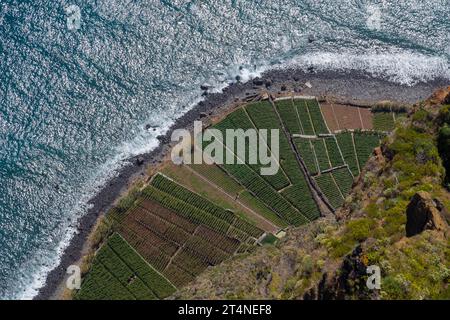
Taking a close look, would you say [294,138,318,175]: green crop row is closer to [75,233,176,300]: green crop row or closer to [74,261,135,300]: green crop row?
[75,233,176,300]: green crop row

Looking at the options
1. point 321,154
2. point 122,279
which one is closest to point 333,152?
point 321,154

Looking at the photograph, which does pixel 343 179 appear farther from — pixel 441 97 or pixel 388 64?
pixel 388 64

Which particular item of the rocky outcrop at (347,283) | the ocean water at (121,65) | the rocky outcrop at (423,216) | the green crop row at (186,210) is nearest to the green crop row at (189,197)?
the green crop row at (186,210)

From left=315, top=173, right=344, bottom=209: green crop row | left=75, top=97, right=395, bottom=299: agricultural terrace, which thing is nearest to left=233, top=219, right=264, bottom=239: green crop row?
left=75, top=97, right=395, bottom=299: agricultural terrace

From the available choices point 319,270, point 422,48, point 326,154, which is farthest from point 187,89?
point 319,270

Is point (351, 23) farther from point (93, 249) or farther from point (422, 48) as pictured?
point (93, 249)
